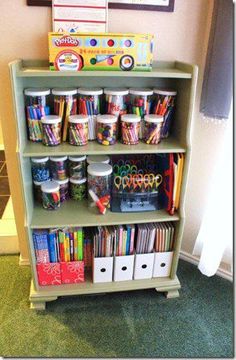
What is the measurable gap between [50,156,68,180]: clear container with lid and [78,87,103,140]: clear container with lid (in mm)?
178

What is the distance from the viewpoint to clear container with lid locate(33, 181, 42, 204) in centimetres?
132

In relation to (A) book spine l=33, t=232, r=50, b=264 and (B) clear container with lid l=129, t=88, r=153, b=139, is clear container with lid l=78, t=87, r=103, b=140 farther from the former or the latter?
(A) book spine l=33, t=232, r=50, b=264

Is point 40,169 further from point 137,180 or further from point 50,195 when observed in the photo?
point 137,180

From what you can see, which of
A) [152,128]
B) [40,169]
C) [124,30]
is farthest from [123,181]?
[124,30]

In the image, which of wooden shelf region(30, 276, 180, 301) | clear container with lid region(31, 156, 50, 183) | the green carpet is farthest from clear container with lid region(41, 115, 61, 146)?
the green carpet

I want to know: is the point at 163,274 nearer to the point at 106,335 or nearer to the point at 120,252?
the point at 120,252

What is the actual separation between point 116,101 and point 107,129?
133 millimetres

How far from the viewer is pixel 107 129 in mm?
1176

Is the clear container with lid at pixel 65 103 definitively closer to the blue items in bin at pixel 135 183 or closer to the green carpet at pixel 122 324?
the blue items in bin at pixel 135 183

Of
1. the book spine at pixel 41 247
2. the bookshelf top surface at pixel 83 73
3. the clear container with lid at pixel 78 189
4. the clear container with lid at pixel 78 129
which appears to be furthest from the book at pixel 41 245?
the bookshelf top surface at pixel 83 73

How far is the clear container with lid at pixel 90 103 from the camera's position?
120 centimetres

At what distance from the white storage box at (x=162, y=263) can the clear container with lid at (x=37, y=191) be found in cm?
61

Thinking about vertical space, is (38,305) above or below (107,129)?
below

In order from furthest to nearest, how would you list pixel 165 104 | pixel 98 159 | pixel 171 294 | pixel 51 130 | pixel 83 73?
1. pixel 171 294
2. pixel 98 159
3. pixel 165 104
4. pixel 51 130
5. pixel 83 73
